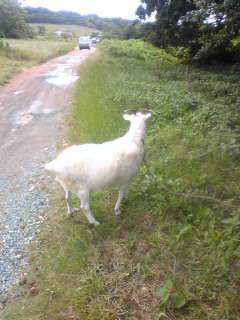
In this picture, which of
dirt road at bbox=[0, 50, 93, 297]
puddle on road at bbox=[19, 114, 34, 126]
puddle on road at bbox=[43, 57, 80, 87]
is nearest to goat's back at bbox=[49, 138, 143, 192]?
dirt road at bbox=[0, 50, 93, 297]

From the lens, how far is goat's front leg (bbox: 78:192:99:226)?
172 inches

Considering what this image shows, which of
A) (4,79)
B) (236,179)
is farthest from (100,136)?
(4,79)

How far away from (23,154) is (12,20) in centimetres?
4453

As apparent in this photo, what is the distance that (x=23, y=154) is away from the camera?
851 centimetres

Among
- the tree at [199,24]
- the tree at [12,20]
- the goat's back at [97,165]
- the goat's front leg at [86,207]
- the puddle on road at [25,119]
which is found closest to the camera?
the goat's back at [97,165]

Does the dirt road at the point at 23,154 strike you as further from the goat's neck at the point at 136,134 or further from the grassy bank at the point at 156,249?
the goat's neck at the point at 136,134

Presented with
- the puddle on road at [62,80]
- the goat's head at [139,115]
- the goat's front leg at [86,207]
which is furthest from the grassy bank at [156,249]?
the puddle on road at [62,80]

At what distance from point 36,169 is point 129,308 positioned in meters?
4.70

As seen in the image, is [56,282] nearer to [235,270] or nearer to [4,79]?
[235,270]

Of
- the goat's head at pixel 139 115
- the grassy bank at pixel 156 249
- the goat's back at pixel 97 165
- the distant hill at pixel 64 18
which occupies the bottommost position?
the distant hill at pixel 64 18

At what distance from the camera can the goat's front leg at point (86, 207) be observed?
14.3 ft

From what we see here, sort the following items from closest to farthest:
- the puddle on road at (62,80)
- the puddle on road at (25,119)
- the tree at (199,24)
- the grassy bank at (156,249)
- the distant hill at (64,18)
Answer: the grassy bank at (156,249) → the tree at (199,24) → the puddle on road at (25,119) → the puddle on road at (62,80) → the distant hill at (64,18)

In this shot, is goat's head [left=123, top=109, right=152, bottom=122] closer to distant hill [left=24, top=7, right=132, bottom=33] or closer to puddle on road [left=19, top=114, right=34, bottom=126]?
puddle on road [left=19, top=114, right=34, bottom=126]

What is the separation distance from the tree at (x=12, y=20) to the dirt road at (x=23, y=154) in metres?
30.0
